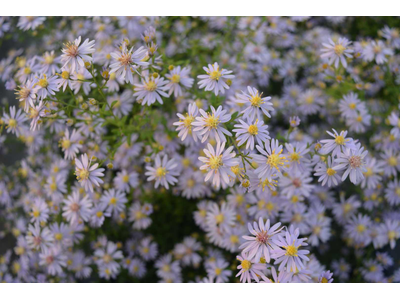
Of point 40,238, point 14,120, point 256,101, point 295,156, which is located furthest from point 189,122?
point 40,238

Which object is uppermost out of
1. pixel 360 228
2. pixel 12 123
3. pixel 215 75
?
pixel 215 75

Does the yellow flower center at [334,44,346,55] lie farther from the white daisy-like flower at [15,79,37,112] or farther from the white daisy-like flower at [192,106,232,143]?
the white daisy-like flower at [15,79,37,112]

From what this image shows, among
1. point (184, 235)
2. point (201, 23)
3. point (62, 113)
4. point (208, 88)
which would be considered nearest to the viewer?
point (208, 88)

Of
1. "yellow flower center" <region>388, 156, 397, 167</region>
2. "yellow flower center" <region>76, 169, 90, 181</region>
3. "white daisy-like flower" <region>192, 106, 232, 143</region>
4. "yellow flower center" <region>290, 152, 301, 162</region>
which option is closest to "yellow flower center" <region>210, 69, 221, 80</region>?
"white daisy-like flower" <region>192, 106, 232, 143</region>

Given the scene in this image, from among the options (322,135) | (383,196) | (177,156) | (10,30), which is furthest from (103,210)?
(383,196)

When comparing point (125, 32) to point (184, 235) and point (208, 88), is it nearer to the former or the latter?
point (208, 88)

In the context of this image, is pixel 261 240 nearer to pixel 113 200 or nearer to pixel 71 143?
pixel 113 200
